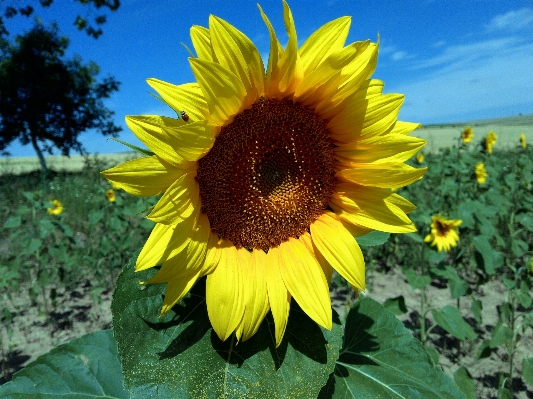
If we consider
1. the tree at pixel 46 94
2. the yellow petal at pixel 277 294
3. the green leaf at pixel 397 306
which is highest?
the tree at pixel 46 94

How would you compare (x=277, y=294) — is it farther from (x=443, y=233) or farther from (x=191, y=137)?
(x=443, y=233)

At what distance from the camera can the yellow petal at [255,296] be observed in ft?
3.49

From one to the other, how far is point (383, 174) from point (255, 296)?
1.56 ft

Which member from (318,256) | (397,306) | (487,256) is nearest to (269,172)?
(318,256)

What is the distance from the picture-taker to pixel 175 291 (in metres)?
1.02

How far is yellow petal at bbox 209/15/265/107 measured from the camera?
95 cm

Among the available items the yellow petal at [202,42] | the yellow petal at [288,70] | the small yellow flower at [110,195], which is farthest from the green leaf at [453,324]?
the small yellow flower at [110,195]

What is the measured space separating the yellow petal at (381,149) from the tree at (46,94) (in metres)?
21.8

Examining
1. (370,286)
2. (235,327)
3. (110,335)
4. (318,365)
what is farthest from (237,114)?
(370,286)

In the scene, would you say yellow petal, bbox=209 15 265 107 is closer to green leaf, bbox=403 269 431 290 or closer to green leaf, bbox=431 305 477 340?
green leaf, bbox=431 305 477 340

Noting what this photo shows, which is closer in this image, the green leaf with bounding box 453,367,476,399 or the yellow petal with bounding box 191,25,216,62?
the yellow petal with bounding box 191,25,216,62

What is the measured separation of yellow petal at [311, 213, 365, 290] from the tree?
71.5 ft

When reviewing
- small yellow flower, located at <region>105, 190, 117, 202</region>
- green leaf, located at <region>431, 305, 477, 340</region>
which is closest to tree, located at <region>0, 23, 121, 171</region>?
small yellow flower, located at <region>105, 190, 117, 202</region>

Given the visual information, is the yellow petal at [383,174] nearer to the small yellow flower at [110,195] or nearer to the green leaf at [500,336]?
the green leaf at [500,336]
